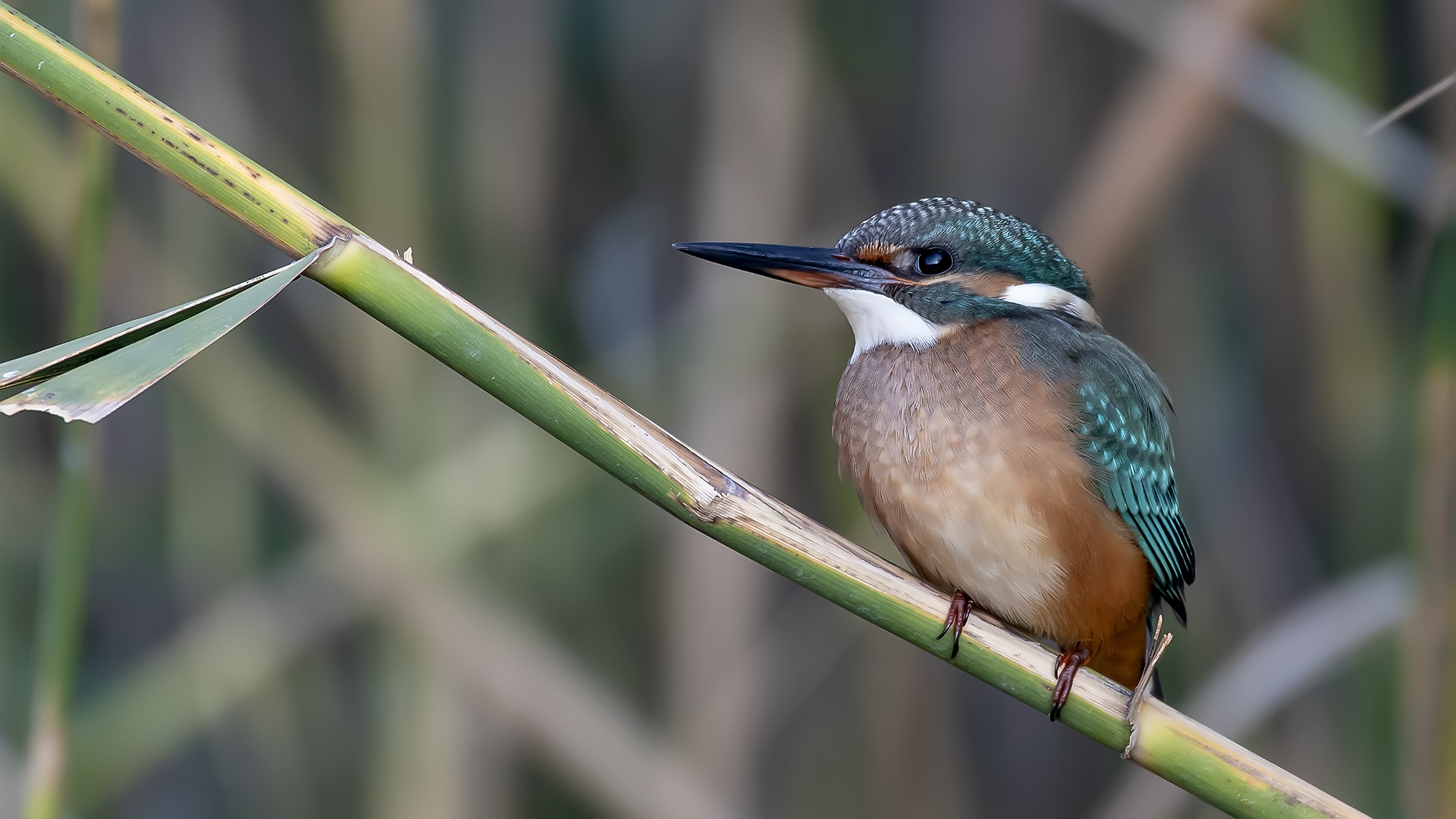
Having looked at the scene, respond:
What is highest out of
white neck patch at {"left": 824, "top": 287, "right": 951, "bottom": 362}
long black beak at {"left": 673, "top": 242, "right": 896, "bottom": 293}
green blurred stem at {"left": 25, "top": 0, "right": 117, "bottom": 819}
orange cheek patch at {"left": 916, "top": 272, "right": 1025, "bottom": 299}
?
orange cheek patch at {"left": 916, "top": 272, "right": 1025, "bottom": 299}

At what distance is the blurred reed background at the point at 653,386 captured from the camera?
70.8 inches

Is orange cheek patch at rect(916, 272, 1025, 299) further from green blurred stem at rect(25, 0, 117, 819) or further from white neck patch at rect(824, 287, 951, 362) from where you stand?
green blurred stem at rect(25, 0, 117, 819)

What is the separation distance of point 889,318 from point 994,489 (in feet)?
0.88

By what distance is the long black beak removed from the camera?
132 centimetres

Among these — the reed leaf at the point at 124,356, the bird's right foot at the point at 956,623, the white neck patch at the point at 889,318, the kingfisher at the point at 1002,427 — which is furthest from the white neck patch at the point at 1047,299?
the reed leaf at the point at 124,356

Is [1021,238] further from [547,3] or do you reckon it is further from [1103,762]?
[1103,762]

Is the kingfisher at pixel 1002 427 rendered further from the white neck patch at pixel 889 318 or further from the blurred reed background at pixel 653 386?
the blurred reed background at pixel 653 386

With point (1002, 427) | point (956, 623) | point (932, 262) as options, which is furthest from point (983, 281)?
point (956, 623)

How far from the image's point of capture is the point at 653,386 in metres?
2.10

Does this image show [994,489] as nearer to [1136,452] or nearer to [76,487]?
[1136,452]

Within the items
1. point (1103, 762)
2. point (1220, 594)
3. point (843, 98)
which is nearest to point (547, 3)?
point (843, 98)

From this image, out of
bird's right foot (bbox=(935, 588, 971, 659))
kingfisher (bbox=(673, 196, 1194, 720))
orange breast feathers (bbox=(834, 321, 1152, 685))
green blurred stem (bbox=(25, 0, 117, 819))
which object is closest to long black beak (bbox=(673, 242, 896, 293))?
kingfisher (bbox=(673, 196, 1194, 720))

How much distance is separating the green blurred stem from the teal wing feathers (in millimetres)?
1024

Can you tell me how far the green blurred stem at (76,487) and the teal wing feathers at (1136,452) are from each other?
3.36 ft
